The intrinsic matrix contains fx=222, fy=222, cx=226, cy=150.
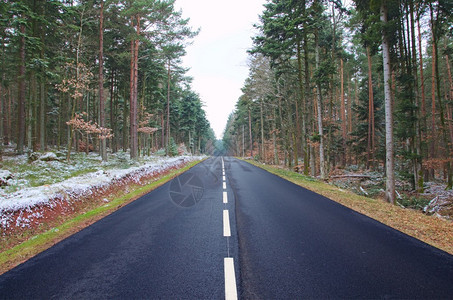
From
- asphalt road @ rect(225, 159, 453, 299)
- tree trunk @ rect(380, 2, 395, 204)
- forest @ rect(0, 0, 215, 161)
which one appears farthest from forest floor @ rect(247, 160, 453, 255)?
forest @ rect(0, 0, 215, 161)

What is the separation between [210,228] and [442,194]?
43.3ft

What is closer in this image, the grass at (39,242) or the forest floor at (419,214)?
the grass at (39,242)

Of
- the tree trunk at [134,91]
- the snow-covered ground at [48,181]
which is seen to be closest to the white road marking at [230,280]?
the snow-covered ground at [48,181]

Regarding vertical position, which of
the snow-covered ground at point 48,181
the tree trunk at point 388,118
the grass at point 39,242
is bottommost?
the grass at point 39,242

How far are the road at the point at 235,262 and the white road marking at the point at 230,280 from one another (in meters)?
0.01

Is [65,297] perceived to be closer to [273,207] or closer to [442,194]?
[273,207]

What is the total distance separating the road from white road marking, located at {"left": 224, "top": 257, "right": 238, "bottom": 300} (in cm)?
1

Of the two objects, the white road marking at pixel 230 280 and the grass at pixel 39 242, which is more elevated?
the white road marking at pixel 230 280

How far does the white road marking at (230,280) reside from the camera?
2723mm

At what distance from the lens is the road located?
2855 millimetres

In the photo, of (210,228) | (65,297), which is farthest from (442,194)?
(65,297)

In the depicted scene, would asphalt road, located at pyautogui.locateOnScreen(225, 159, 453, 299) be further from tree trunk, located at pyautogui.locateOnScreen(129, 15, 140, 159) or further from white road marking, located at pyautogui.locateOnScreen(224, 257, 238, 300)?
tree trunk, located at pyautogui.locateOnScreen(129, 15, 140, 159)

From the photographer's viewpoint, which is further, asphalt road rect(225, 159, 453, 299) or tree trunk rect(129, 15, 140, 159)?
tree trunk rect(129, 15, 140, 159)

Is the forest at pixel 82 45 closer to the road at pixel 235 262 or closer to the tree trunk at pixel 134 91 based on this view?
the tree trunk at pixel 134 91
